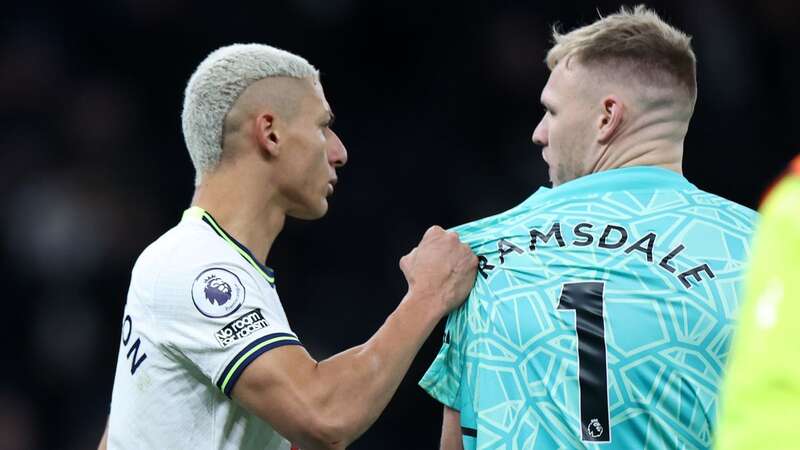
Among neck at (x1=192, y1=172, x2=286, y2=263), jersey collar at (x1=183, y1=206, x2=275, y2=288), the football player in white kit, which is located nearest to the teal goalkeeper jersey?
the football player in white kit

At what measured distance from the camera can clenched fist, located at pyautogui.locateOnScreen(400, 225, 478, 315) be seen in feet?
10.4

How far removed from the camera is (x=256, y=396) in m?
3.13

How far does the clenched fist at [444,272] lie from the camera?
3162mm

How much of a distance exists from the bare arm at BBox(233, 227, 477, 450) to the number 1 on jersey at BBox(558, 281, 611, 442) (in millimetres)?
392

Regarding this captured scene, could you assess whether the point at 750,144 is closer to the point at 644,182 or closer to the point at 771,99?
the point at 771,99

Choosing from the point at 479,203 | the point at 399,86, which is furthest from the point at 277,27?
the point at 479,203

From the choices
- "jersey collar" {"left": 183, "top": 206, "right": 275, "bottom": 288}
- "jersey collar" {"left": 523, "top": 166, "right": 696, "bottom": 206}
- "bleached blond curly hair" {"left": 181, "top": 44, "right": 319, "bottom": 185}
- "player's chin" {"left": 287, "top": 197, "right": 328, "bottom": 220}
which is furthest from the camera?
"player's chin" {"left": 287, "top": 197, "right": 328, "bottom": 220}

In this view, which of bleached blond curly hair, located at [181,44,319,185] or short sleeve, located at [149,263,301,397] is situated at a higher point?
bleached blond curly hair, located at [181,44,319,185]

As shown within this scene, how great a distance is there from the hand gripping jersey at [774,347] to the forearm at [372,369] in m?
2.00

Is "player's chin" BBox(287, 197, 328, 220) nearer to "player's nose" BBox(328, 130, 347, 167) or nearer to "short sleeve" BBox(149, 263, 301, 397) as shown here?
"player's nose" BBox(328, 130, 347, 167)

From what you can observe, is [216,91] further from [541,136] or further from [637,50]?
[637,50]

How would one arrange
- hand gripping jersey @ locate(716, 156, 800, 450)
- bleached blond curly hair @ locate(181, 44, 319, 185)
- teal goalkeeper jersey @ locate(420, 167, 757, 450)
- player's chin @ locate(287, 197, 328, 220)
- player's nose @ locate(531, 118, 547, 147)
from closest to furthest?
hand gripping jersey @ locate(716, 156, 800, 450) < teal goalkeeper jersey @ locate(420, 167, 757, 450) < player's nose @ locate(531, 118, 547, 147) < bleached blond curly hair @ locate(181, 44, 319, 185) < player's chin @ locate(287, 197, 328, 220)

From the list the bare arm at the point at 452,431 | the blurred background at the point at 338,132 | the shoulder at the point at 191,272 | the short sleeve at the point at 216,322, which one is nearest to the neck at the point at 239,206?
the shoulder at the point at 191,272

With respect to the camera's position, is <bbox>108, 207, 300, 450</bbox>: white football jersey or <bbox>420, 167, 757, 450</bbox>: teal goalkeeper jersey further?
<bbox>108, 207, 300, 450</bbox>: white football jersey
